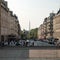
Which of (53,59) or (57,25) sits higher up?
(57,25)

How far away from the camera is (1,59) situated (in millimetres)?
23047

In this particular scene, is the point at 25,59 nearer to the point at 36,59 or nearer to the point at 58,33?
the point at 36,59

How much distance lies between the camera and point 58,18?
152 meters

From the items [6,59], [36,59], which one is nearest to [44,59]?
[36,59]

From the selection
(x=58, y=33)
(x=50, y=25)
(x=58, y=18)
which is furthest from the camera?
(x=50, y=25)

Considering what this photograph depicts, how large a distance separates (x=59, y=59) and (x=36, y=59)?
65.7 inches

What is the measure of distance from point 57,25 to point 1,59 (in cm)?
12758

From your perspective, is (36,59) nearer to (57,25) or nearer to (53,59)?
(53,59)

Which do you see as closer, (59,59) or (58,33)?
(59,59)

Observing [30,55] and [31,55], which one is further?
[30,55]

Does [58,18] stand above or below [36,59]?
above

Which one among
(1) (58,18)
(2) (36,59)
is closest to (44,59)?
A: (2) (36,59)

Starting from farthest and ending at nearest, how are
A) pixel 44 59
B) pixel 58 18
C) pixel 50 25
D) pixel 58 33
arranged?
pixel 50 25 → pixel 58 18 → pixel 58 33 → pixel 44 59

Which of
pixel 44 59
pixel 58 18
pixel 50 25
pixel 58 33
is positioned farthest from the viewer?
pixel 50 25
